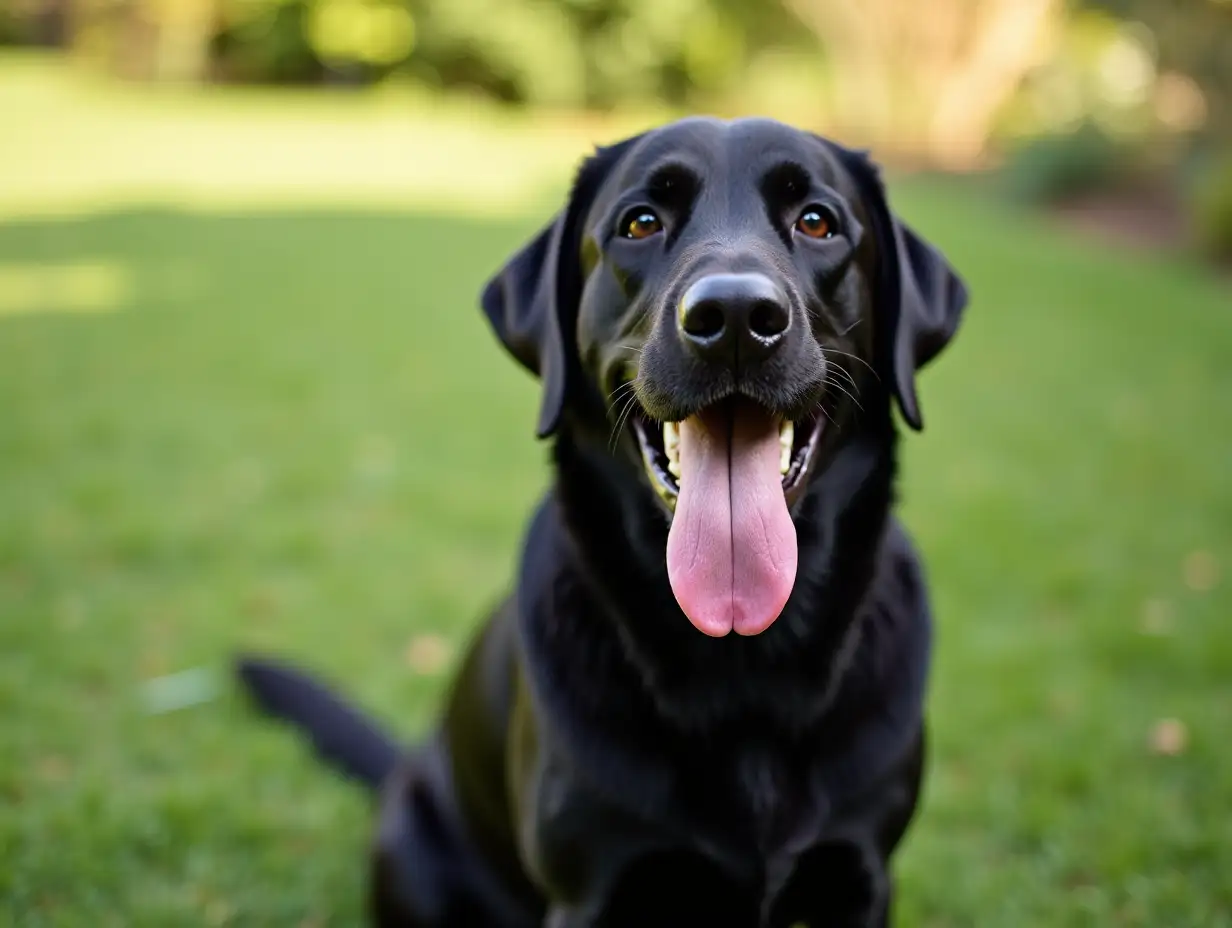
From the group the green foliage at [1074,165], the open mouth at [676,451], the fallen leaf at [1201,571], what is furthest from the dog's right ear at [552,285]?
the green foliage at [1074,165]

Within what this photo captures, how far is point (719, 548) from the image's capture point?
1.90m

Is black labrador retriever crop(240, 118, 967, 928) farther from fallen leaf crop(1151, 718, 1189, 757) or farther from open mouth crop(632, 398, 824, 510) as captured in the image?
fallen leaf crop(1151, 718, 1189, 757)

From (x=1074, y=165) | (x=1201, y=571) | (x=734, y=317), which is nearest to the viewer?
(x=734, y=317)

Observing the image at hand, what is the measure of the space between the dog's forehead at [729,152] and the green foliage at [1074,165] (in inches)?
561

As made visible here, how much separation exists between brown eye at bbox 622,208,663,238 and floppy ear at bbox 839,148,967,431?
43 centimetres

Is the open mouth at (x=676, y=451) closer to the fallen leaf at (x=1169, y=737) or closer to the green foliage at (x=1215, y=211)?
the fallen leaf at (x=1169, y=737)

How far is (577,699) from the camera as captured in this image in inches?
82.7

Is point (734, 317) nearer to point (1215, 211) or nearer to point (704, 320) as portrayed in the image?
point (704, 320)

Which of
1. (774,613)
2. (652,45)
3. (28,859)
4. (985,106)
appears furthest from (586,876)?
(652,45)

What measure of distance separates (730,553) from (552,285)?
0.71 metres

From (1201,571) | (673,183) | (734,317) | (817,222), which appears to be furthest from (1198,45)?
(734,317)

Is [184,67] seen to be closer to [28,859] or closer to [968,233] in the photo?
[968,233]

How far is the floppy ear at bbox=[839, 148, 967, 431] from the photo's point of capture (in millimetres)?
2207

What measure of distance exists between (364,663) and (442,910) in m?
1.59
